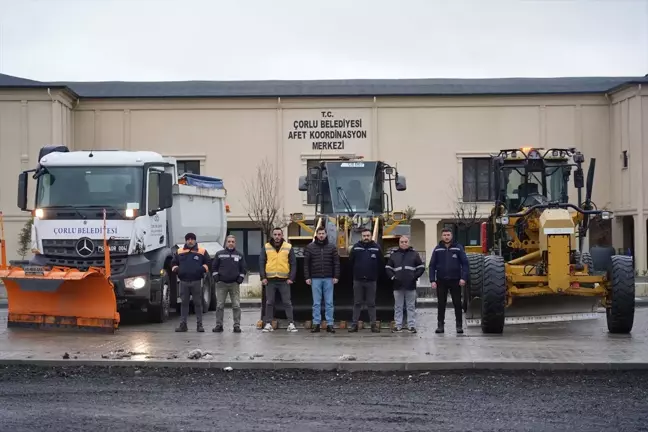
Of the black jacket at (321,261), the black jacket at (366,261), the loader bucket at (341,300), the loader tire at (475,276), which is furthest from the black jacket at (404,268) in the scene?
the loader tire at (475,276)

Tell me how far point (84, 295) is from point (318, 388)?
7.23 meters

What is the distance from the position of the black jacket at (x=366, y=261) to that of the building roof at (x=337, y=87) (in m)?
25.8

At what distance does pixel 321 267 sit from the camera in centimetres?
1706

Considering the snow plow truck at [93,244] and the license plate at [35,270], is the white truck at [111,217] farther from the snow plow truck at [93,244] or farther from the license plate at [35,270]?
the license plate at [35,270]

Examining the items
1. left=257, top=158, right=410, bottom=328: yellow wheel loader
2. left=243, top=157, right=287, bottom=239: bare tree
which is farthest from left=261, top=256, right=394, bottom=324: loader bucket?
left=243, top=157, right=287, bottom=239: bare tree

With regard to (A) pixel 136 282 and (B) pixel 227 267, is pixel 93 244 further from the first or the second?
(B) pixel 227 267

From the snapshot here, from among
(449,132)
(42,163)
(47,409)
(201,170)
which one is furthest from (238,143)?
(47,409)

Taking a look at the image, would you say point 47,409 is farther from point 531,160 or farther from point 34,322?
point 531,160

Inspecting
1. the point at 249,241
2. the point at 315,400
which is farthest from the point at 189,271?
→ the point at 249,241

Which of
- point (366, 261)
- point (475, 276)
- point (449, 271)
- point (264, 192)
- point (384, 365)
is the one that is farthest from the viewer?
point (264, 192)

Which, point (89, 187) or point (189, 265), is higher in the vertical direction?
point (89, 187)

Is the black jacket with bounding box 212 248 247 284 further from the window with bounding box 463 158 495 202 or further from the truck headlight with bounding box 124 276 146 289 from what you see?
the window with bounding box 463 158 495 202

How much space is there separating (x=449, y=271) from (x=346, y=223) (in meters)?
2.55

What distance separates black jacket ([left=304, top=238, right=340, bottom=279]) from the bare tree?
25.0 metres
